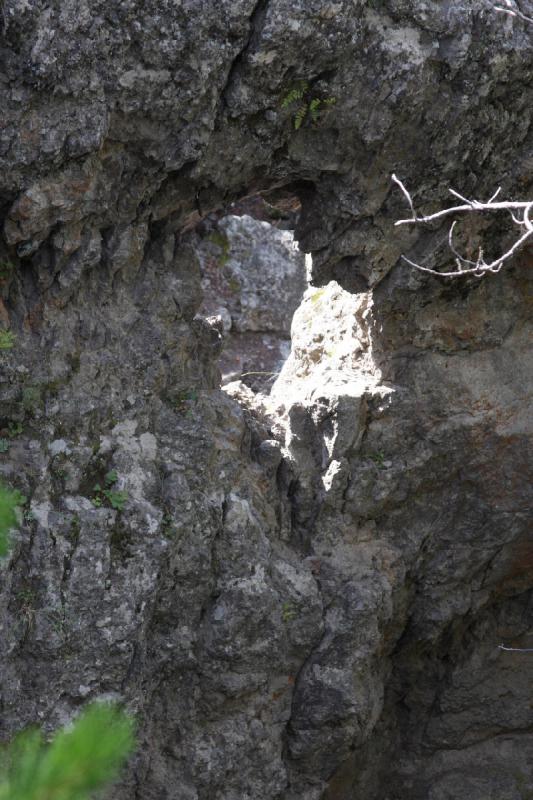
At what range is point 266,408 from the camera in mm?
7254

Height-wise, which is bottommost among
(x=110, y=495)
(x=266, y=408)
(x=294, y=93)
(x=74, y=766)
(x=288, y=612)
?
(x=288, y=612)

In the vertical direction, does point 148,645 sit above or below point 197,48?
below

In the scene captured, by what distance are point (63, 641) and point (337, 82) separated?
11.6 ft

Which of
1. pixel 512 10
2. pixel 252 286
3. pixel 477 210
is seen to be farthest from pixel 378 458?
pixel 252 286

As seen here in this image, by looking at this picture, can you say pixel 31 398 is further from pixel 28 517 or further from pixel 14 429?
pixel 28 517

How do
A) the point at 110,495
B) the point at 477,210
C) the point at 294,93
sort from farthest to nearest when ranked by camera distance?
1. the point at 477,210
2. the point at 110,495
3. the point at 294,93

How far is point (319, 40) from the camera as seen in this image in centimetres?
511

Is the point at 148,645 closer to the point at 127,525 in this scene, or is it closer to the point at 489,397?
the point at 127,525

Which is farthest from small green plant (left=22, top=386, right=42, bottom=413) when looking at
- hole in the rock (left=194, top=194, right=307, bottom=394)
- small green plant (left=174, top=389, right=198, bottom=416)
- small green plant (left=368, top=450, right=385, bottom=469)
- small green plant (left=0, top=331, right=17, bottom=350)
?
hole in the rock (left=194, top=194, right=307, bottom=394)

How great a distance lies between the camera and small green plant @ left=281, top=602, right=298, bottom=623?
633 centimetres

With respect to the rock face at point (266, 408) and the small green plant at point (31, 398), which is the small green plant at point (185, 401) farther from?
the small green plant at point (31, 398)

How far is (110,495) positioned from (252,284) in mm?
6209

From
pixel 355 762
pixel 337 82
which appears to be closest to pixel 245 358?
pixel 355 762

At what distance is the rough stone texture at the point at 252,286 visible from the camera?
11.0 metres
